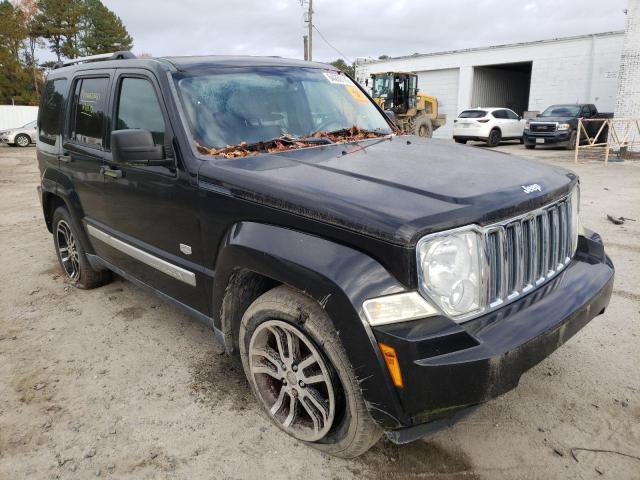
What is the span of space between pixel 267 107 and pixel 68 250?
281 cm

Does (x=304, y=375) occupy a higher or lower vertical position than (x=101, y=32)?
lower

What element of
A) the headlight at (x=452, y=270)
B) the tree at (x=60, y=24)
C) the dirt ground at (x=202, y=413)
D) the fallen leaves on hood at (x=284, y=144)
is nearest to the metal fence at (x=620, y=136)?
the dirt ground at (x=202, y=413)

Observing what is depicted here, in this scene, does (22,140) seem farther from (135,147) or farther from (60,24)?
(60,24)

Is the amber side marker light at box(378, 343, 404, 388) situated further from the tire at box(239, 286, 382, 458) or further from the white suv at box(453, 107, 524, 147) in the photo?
the white suv at box(453, 107, 524, 147)

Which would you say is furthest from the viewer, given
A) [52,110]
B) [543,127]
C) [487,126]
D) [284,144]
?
[487,126]

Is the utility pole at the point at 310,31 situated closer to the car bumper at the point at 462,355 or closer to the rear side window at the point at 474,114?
the rear side window at the point at 474,114

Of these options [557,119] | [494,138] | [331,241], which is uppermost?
[331,241]

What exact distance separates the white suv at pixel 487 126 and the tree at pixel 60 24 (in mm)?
42717

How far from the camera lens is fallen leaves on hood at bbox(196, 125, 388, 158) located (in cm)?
286

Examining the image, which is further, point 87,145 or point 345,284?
point 87,145

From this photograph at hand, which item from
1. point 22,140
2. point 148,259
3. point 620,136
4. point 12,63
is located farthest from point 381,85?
point 12,63

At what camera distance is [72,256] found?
4812 millimetres

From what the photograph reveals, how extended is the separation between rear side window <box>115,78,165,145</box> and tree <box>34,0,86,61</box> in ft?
175

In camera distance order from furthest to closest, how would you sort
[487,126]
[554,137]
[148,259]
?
[487,126]
[554,137]
[148,259]
